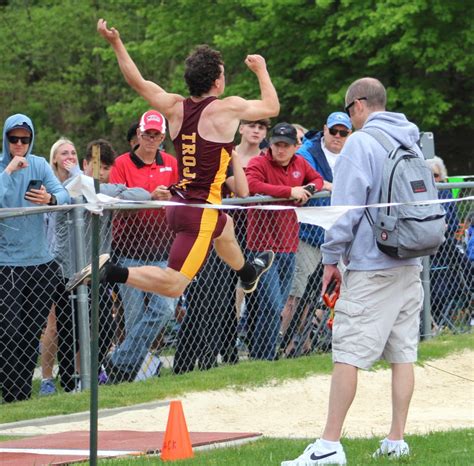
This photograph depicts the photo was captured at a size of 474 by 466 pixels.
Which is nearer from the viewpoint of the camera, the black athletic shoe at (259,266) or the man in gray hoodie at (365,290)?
the man in gray hoodie at (365,290)

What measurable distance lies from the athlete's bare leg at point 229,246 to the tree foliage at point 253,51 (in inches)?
681

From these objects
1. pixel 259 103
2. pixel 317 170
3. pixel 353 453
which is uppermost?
pixel 259 103

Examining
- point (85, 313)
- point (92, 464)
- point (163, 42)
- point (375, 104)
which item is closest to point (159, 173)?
point (85, 313)

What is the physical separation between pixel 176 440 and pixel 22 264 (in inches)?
133

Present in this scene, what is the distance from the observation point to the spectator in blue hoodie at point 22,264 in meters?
10.1

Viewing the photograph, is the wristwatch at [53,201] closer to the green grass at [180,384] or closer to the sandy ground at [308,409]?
the green grass at [180,384]

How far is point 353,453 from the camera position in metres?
7.37

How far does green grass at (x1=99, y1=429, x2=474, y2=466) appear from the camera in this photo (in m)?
A: 7.00

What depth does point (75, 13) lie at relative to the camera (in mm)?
37125

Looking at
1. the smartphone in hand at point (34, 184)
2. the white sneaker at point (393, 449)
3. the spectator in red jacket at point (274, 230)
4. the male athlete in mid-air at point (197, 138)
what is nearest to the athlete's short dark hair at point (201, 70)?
the male athlete in mid-air at point (197, 138)

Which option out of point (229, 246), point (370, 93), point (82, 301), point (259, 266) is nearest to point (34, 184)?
point (82, 301)

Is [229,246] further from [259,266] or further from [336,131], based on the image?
[336,131]

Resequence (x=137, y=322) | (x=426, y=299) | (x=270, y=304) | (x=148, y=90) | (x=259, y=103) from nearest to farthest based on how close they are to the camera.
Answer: (x=148, y=90), (x=259, y=103), (x=137, y=322), (x=270, y=304), (x=426, y=299)

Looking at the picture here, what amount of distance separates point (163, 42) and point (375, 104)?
26642 mm
